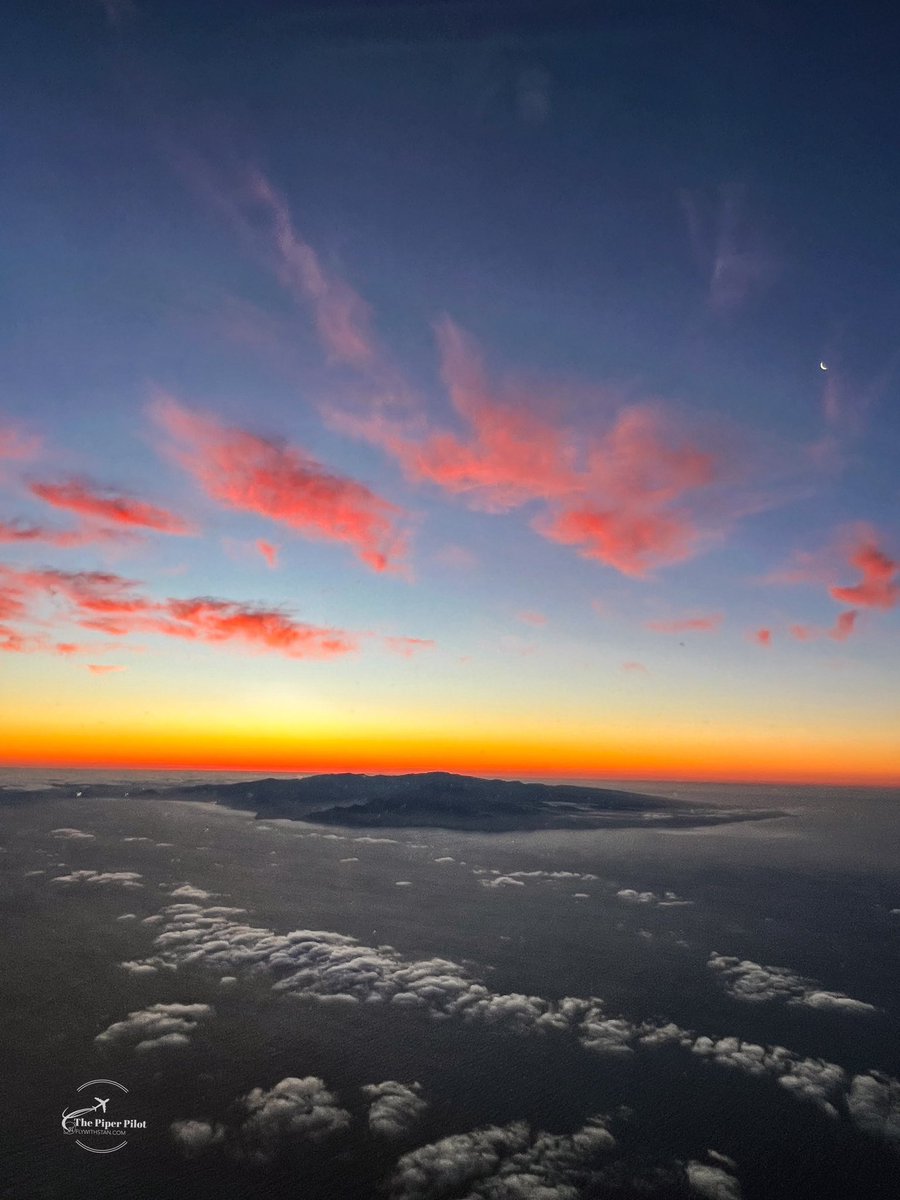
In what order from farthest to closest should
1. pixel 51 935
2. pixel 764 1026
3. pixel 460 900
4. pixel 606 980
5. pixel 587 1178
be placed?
pixel 460 900, pixel 51 935, pixel 606 980, pixel 764 1026, pixel 587 1178

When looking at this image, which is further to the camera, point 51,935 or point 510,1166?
point 51,935

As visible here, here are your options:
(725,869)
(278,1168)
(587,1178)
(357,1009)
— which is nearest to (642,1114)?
(587,1178)

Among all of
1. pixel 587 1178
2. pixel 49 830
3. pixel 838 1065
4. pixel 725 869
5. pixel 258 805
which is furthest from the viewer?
pixel 258 805

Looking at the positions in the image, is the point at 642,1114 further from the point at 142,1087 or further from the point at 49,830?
the point at 49,830

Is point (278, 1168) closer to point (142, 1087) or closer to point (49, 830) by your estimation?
point (142, 1087)

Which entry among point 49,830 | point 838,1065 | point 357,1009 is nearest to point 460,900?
point 357,1009

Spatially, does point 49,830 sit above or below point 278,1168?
below
